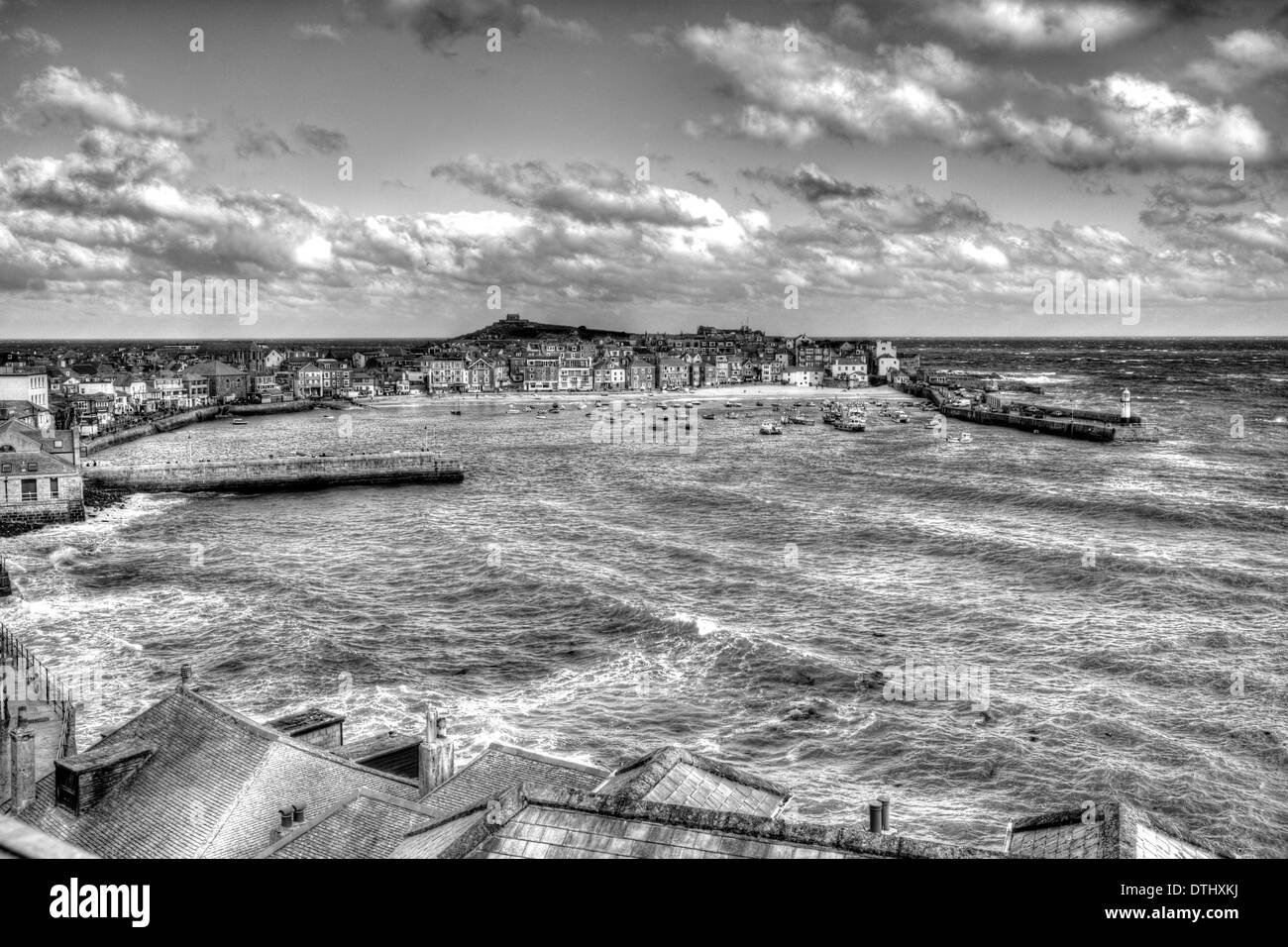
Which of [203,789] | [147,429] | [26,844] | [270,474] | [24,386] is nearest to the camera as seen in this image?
[26,844]

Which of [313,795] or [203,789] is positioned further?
[313,795]

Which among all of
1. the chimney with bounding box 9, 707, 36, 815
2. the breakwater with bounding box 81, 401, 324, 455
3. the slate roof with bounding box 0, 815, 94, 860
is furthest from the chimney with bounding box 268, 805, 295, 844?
the breakwater with bounding box 81, 401, 324, 455

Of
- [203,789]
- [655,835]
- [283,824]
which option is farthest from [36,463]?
[655,835]

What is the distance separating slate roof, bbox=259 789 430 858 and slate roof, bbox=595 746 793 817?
3.47m

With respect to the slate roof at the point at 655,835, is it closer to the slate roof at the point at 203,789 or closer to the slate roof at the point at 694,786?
the slate roof at the point at 694,786

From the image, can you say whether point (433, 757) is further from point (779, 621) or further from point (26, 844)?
point (779, 621)

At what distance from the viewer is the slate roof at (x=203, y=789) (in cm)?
1714

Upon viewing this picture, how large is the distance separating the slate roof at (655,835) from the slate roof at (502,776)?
6.88m

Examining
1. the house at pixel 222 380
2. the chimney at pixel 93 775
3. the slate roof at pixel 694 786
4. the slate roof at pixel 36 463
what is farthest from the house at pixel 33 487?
the house at pixel 222 380

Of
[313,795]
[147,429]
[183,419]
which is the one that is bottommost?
[313,795]

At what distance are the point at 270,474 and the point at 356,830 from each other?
230 feet

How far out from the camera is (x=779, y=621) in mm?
41000
